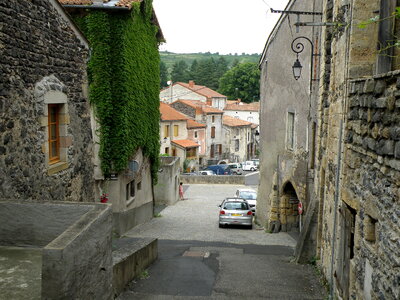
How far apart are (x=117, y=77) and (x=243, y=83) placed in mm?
68896

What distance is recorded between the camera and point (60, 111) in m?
8.73

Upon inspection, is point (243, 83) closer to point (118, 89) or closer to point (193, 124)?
point (193, 124)

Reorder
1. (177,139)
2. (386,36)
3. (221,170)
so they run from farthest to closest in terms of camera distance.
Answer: (221,170) < (177,139) < (386,36)

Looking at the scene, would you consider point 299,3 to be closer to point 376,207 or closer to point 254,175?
point 376,207

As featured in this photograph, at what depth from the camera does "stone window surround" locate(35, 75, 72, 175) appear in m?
7.68

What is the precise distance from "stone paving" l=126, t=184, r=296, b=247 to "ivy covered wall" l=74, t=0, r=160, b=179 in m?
3.23

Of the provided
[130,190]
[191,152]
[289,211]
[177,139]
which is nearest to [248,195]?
[289,211]

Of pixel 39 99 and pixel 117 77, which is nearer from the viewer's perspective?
pixel 39 99

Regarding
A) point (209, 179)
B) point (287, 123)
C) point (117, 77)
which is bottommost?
point (209, 179)

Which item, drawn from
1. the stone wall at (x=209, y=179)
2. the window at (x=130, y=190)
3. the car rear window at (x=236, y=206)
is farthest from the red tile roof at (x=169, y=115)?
the window at (x=130, y=190)

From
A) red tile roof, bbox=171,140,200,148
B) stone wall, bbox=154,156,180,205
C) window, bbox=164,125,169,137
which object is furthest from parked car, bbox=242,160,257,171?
stone wall, bbox=154,156,180,205

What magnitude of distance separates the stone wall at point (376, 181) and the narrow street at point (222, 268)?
3.26m

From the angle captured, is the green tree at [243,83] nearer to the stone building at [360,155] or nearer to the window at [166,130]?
the window at [166,130]

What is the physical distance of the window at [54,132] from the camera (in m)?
8.45
